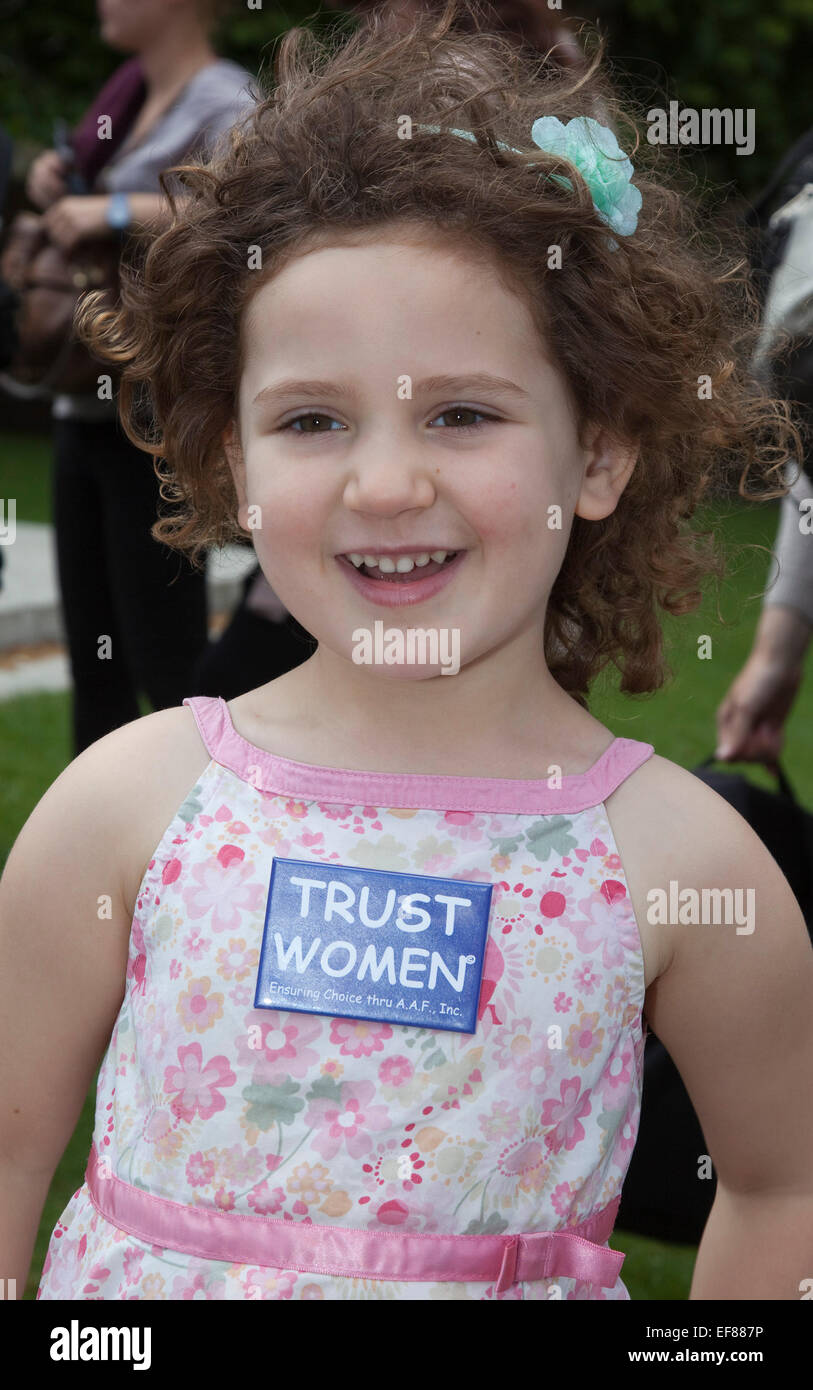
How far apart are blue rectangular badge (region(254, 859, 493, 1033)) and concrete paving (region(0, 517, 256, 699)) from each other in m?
4.38

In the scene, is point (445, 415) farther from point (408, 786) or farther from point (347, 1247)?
point (347, 1247)

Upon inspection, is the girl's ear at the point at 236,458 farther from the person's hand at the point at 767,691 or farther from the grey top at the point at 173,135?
the grey top at the point at 173,135

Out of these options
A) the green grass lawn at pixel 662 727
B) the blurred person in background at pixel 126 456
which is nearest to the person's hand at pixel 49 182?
the blurred person in background at pixel 126 456

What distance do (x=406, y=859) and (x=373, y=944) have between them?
0.08m

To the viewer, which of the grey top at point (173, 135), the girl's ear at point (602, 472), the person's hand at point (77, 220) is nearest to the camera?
the girl's ear at point (602, 472)

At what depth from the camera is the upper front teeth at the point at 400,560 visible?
1415mm

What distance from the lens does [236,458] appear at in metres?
1.65

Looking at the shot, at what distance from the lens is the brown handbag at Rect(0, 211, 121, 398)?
3.51 m

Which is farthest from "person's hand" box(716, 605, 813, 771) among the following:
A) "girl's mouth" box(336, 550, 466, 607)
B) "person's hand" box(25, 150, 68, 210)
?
"person's hand" box(25, 150, 68, 210)

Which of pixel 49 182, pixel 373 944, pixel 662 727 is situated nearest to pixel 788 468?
pixel 373 944

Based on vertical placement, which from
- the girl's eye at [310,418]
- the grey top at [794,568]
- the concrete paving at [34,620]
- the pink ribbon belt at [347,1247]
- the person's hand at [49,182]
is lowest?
the pink ribbon belt at [347,1247]

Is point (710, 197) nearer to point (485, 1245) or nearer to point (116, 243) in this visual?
point (485, 1245)

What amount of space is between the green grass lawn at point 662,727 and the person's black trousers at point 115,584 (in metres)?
0.55

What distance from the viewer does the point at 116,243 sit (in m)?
3.47
